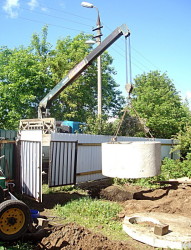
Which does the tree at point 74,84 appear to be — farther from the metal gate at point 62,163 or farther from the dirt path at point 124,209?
the dirt path at point 124,209

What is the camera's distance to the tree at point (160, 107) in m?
19.3

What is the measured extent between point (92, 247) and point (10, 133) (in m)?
6.40

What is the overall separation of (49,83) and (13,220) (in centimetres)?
1600

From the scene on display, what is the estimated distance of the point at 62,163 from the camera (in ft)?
29.1

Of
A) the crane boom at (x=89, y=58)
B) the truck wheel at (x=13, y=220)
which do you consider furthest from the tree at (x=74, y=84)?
the truck wheel at (x=13, y=220)

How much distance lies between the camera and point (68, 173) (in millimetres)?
9180

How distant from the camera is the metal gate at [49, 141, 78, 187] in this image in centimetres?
855

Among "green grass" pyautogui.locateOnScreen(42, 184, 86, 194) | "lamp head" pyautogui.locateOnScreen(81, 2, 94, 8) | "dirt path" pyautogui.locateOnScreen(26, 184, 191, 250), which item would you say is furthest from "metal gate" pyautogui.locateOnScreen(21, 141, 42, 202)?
"lamp head" pyautogui.locateOnScreen(81, 2, 94, 8)

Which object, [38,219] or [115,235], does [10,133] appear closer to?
[38,219]

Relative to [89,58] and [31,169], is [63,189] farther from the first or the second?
[89,58]

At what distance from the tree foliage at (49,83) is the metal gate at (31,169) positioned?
35.0ft

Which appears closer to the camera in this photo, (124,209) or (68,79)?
(124,209)

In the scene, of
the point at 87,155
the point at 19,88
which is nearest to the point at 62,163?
the point at 87,155

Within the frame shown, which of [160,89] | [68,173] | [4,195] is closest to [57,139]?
[68,173]
